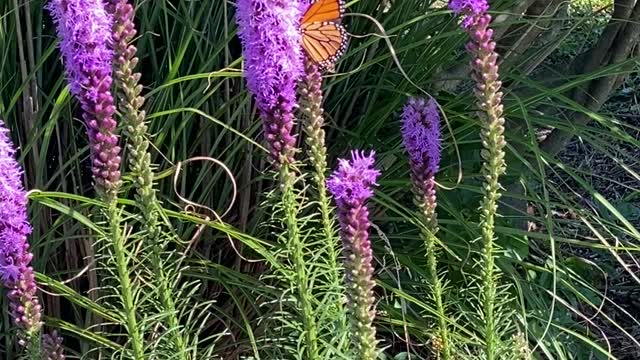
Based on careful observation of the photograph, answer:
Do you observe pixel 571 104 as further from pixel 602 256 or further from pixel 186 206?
pixel 602 256

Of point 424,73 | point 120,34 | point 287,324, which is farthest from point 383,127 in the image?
point 120,34

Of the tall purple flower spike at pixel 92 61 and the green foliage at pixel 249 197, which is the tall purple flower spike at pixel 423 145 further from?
the tall purple flower spike at pixel 92 61

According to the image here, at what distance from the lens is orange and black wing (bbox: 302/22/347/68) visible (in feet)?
6.16

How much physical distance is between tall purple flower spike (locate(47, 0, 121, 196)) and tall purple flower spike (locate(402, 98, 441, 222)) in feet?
2.49

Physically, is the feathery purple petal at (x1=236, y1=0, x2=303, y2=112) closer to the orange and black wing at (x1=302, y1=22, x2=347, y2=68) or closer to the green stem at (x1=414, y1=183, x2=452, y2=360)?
the orange and black wing at (x1=302, y1=22, x2=347, y2=68)

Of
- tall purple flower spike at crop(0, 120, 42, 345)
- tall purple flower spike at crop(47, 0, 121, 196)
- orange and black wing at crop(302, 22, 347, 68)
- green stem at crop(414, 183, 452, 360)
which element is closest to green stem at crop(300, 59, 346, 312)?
orange and black wing at crop(302, 22, 347, 68)

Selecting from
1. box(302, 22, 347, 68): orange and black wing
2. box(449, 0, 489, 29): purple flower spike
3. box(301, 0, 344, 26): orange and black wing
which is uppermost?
box(449, 0, 489, 29): purple flower spike

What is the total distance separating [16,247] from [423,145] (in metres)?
0.94

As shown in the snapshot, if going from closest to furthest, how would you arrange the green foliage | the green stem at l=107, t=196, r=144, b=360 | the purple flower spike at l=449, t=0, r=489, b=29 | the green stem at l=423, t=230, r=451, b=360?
the green stem at l=107, t=196, r=144, b=360 < the purple flower spike at l=449, t=0, r=489, b=29 < the green stem at l=423, t=230, r=451, b=360 < the green foliage

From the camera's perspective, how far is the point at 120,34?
5.55 ft

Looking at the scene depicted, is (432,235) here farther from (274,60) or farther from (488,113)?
(274,60)

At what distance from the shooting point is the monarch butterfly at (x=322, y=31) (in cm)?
189

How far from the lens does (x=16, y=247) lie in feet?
5.71

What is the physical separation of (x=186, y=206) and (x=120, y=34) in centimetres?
83
